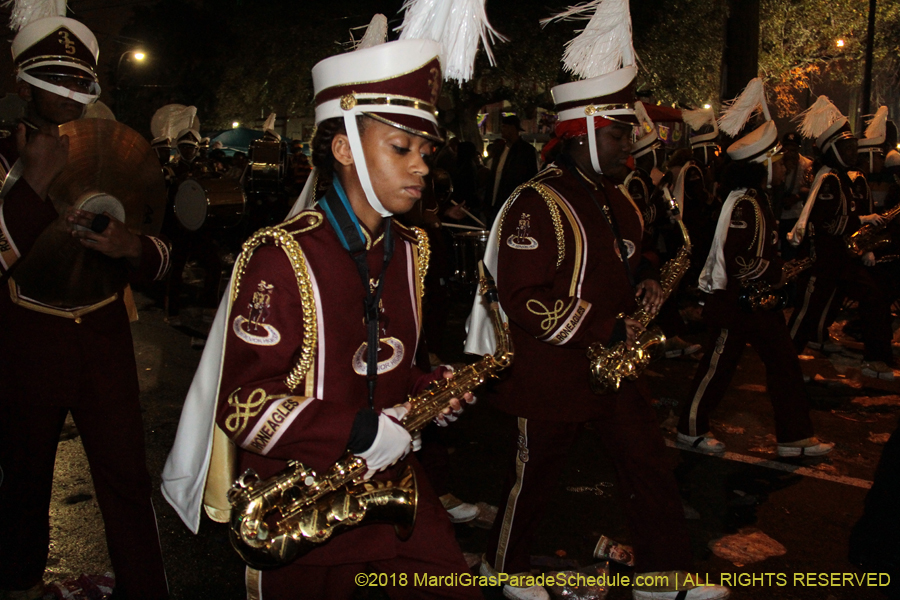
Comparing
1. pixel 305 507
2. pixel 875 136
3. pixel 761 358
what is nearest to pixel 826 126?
pixel 875 136

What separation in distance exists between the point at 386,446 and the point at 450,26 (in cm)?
144

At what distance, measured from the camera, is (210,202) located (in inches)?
340

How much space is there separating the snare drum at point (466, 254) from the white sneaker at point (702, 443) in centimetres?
306

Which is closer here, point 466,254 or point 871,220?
point 871,220

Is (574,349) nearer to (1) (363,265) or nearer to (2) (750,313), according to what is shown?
(1) (363,265)

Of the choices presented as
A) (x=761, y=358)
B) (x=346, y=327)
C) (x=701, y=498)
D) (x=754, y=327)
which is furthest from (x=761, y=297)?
(x=346, y=327)

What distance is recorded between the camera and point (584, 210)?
3.59 metres

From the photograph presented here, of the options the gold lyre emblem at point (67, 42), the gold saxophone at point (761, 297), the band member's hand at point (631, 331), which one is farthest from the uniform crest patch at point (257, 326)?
the gold saxophone at point (761, 297)

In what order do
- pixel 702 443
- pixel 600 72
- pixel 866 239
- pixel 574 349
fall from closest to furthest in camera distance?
pixel 574 349
pixel 600 72
pixel 702 443
pixel 866 239

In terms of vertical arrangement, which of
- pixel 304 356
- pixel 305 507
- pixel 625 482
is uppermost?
pixel 304 356

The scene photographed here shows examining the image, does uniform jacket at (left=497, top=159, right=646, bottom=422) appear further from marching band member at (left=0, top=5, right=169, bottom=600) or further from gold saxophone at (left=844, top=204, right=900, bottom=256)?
gold saxophone at (left=844, top=204, right=900, bottom=256)

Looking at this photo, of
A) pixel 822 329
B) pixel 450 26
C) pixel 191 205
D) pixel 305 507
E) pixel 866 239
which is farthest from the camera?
pixel 822 329

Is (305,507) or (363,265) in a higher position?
(363,265)

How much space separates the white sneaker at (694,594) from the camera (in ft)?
11.5
